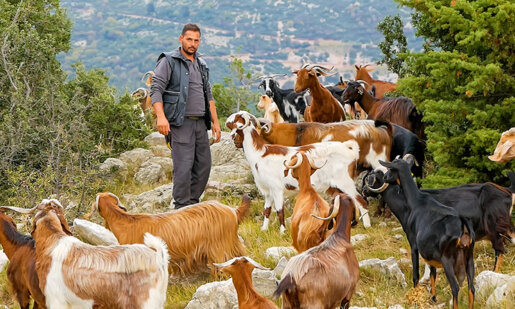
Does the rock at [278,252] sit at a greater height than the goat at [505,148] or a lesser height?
lesser

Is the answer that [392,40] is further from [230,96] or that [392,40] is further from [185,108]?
[230,96]

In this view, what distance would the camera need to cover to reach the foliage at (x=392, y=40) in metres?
14.5

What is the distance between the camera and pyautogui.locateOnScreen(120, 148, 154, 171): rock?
13.5 meters

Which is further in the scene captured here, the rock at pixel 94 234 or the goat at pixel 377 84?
the goat at pixel 377 84

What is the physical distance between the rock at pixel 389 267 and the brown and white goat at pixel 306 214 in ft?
2.47

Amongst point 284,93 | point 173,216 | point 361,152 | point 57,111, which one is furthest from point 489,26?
point 57,111

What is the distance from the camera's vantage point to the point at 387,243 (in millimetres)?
7781

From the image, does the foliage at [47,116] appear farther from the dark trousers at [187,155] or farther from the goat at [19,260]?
the goat at [19,260]

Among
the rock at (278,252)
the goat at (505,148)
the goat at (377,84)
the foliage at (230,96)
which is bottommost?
the foliage at (230,96)

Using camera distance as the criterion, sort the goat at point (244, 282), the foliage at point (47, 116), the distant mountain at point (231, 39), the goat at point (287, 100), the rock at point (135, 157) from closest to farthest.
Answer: the goat at point (244, 282), the foliage at point (47, 116), the rock at point (135, 157), the goat at point (287, 100), the distant mountain at point (231, 39)

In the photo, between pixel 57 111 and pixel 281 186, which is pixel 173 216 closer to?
pixel 281 186

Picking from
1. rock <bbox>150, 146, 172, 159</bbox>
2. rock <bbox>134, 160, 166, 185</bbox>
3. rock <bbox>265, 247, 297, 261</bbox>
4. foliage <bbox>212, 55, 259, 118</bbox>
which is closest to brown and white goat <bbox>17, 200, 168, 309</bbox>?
rock <bbox>265, 247, 297, 261</bbox>

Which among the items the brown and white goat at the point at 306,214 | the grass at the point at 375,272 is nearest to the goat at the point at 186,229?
the grass at the point at 375,272

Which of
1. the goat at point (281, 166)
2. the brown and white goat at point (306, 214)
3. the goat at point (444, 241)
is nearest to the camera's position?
the goat at point (444, 241)
